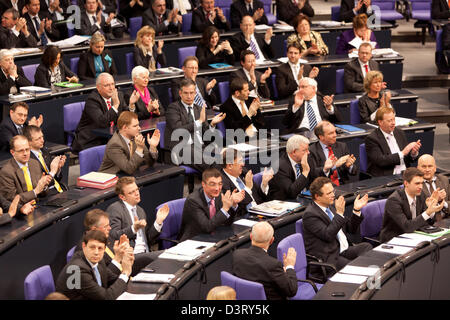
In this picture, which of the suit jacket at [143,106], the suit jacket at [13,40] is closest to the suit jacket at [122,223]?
the suit jacket at [143,106]

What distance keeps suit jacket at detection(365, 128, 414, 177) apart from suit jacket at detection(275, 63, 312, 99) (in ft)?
6.13

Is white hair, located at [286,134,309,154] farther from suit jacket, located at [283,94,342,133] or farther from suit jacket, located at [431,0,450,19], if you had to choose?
suit jacket, located at [431,0,450,19]

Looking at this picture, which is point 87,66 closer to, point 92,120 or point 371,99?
point 92,120

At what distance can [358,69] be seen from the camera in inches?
387

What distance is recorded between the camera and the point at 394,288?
5.51 m

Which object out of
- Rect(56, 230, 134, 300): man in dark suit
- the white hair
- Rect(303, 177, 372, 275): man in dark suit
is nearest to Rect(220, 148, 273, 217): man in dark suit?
the white hair

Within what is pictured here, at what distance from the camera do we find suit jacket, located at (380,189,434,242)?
6465 mm

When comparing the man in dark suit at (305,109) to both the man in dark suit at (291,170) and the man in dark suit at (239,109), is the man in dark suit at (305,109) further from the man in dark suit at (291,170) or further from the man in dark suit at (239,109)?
the man in dark suit at (291,170)

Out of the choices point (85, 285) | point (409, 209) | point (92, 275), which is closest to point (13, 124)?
point (92, 275)

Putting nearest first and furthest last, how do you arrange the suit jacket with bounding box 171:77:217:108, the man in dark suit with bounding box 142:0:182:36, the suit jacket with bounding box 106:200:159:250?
the suit jacket with bounding box 106:200:159:250 < the suit jacket with bounding box 171:77:217:108 < the man in dark suit with bounding box 142:0:182:36

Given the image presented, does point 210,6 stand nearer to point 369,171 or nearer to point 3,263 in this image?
point 369,171

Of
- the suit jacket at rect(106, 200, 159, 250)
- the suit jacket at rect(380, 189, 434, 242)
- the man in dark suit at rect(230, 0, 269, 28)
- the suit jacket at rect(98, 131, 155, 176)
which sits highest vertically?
the man in dark suit at rect(230, 0, 269, 28)

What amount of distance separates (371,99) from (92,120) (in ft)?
10.3

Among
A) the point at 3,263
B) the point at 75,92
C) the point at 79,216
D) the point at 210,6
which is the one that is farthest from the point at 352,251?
the point at 210,6
